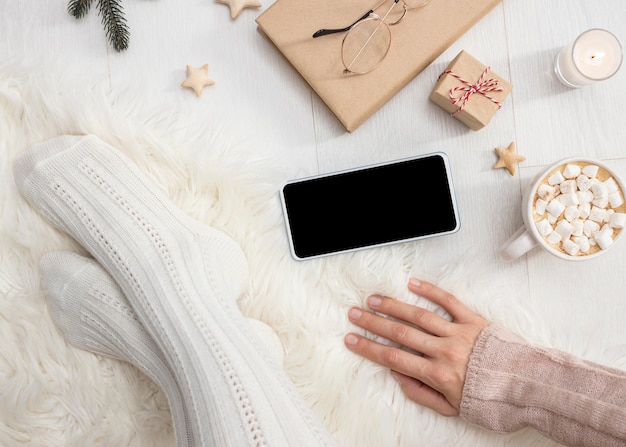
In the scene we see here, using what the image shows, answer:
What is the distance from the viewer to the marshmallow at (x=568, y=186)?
665 mm

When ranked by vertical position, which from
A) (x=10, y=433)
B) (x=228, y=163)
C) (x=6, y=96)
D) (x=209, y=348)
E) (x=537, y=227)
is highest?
(x=6, y=96)

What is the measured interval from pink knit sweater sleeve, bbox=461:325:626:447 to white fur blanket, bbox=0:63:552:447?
0.19 ft

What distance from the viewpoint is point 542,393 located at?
0.67m

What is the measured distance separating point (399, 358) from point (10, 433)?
1.84ft

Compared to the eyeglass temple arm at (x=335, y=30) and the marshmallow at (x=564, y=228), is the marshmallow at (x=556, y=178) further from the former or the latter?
the eyeglass temple arm at (x=335, y=30)

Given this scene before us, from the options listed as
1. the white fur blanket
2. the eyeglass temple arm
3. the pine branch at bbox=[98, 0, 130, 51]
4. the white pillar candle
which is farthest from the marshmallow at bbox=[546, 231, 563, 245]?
the pine branch at bbox=[98, 0, 130, 51]

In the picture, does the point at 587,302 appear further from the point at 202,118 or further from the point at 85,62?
the point at 85,62

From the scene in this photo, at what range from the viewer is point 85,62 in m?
0.77

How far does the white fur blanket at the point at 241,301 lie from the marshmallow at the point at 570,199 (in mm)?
164

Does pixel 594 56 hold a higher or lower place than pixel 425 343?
higher

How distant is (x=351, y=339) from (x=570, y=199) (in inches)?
13.8

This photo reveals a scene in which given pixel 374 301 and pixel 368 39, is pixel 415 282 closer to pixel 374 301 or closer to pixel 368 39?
pixel 374 301

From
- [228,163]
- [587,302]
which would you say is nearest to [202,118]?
[228,163]

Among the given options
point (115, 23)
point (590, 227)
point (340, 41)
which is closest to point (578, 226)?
point (590, 227)
